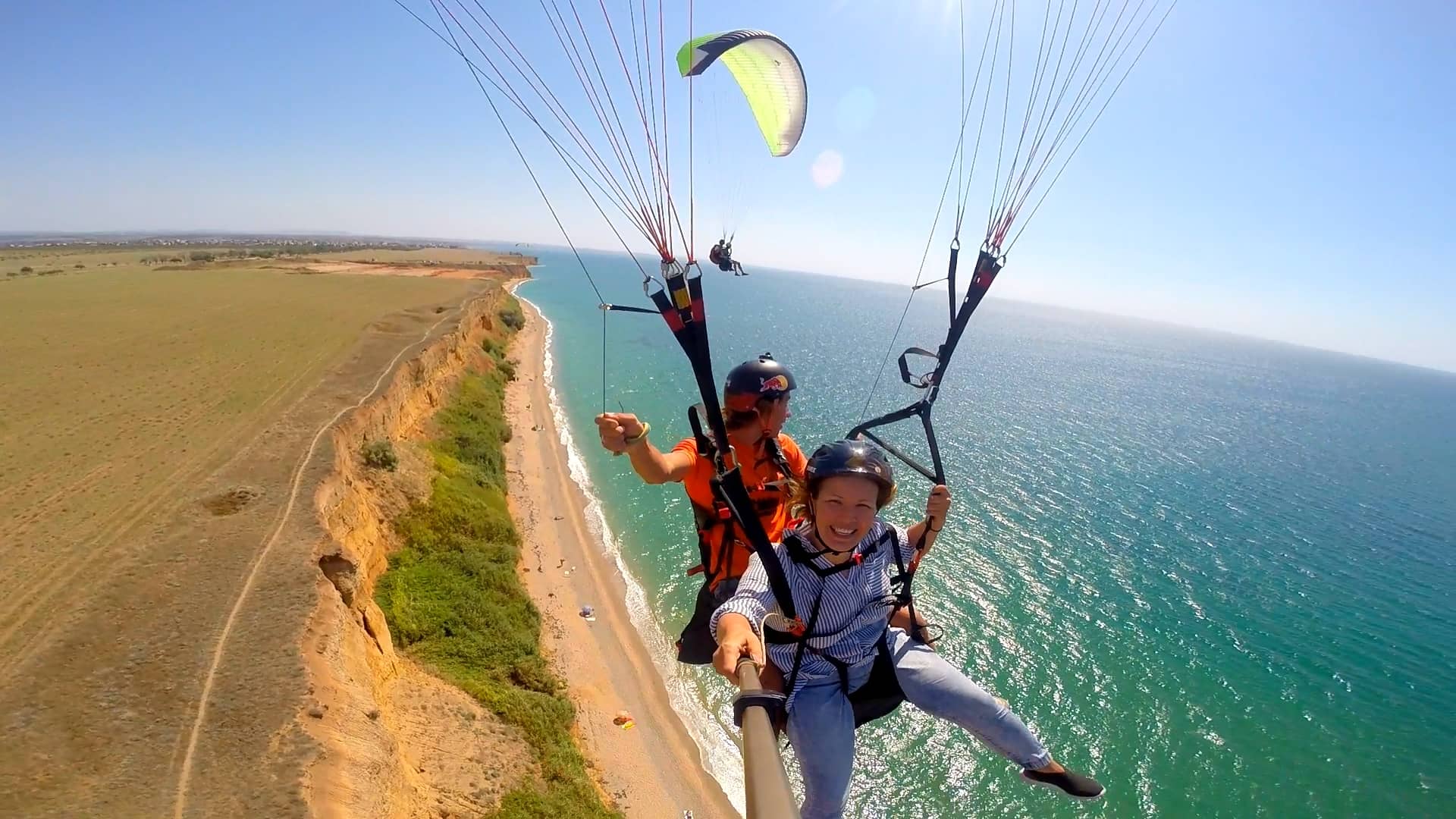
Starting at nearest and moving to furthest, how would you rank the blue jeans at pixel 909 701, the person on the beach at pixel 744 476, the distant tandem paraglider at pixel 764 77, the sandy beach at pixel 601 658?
the blue jeans at pixel 909 701
the person on the beach at pixel 744 476
the distant tandem paraglider at pixel 764 77
the sandy beach at pixel 601 658

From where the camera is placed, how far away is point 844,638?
11.9 ft

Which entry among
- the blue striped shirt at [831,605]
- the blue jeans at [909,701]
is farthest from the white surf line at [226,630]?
the blue striped shirt at [831,605]

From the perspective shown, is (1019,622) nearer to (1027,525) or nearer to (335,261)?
(1027,525)

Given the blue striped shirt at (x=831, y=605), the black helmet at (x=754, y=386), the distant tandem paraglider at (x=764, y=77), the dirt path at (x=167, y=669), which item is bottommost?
the dirt path at (x=167, y=669)

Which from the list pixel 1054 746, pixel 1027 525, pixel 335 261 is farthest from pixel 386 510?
pixel 335 261

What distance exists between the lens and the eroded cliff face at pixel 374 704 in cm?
773

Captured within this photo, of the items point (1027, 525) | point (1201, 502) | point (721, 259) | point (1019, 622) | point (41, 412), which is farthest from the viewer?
point (1201, 502)

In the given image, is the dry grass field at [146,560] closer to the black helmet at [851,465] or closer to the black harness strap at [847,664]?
the black harness strap at [847,664]

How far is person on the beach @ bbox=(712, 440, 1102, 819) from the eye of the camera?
3461mm

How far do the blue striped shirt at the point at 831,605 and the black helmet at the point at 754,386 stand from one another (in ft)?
4.08

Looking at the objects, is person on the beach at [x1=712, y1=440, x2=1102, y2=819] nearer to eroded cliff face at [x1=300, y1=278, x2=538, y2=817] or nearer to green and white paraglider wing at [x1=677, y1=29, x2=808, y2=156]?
green and white paraglider wing at [x1=677, y1=29, x2=808, y2=156]

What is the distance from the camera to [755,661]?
2775 millimetres

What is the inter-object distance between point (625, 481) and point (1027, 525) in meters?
18.8

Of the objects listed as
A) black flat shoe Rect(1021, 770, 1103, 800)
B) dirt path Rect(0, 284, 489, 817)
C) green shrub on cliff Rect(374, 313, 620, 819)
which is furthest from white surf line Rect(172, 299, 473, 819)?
black flat shoe Rect(1021, 770, 1103, 800)
